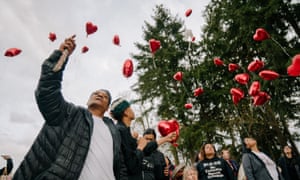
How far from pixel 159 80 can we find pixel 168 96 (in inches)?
57.0

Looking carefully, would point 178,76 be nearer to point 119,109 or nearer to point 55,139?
point 119,109

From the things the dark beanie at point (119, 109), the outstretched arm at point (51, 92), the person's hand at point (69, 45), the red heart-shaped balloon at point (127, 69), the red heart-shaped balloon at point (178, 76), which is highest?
the red heart-shaped balloon at point (178, 76)

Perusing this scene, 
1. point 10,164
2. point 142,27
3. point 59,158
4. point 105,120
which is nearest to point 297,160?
point 105,120

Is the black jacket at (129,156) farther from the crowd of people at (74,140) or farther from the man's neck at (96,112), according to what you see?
the man's neck at (96,112)

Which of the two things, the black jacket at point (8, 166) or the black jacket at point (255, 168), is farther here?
the black jacket at point (8, 166)

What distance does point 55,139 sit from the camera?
1.46 meters

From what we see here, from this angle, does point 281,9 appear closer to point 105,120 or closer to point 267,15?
point 267,15

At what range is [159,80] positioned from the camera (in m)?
13.9

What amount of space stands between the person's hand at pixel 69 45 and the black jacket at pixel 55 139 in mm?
54

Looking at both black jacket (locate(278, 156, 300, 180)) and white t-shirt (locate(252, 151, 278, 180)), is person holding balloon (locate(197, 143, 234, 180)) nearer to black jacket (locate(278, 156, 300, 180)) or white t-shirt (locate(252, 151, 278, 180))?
white t-shirt (locate(252, 151, 278, 180))

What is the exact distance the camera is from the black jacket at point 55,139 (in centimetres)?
134

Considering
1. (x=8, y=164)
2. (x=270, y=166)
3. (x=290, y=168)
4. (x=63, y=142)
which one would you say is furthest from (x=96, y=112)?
(x=290, y=168)

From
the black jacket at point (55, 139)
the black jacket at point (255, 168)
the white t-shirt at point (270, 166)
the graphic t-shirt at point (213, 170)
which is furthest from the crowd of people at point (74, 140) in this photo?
the white t-shirt at point (270, 166)

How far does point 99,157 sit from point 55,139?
338 millimetres
